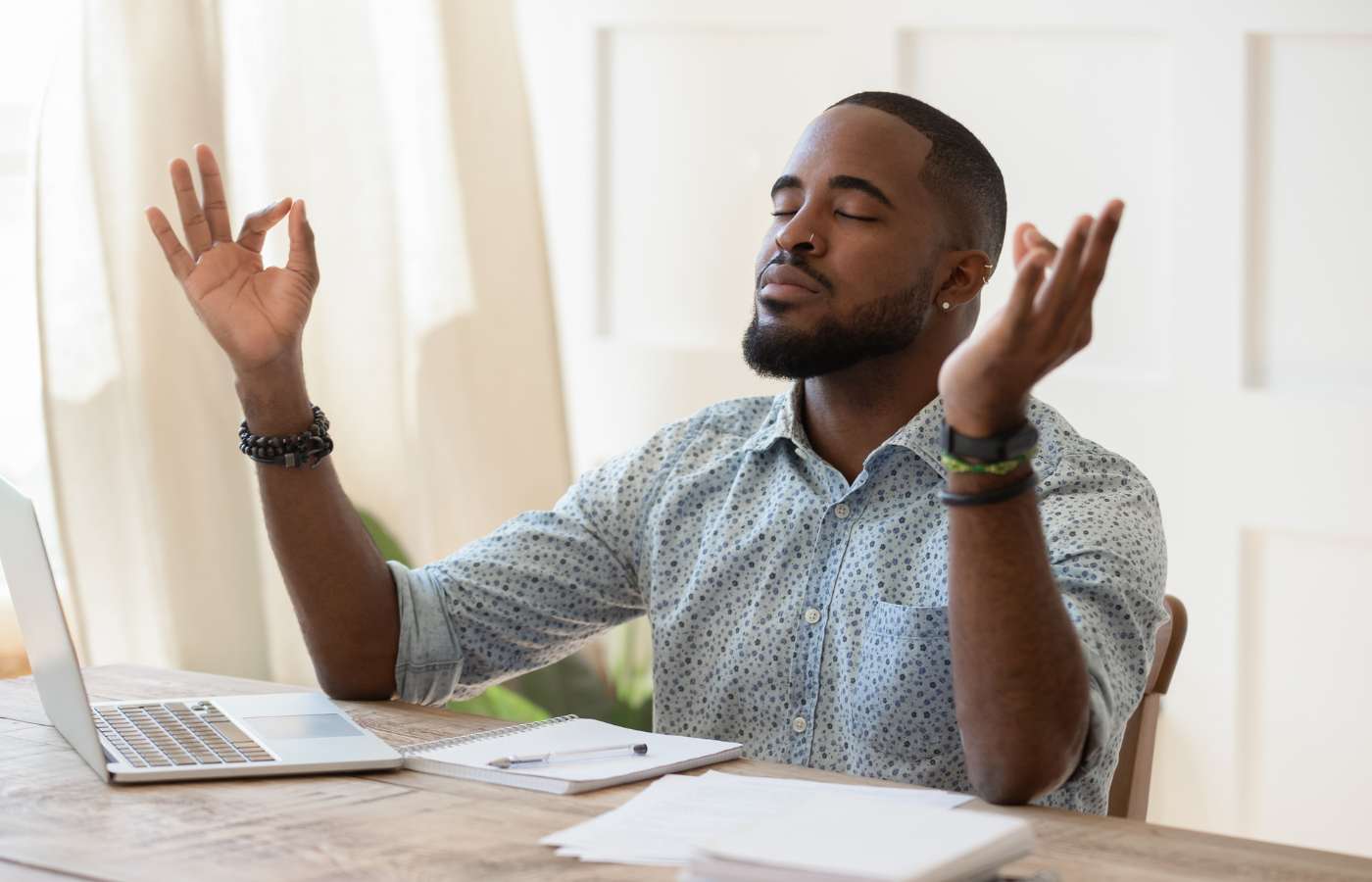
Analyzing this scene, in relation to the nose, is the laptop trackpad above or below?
below

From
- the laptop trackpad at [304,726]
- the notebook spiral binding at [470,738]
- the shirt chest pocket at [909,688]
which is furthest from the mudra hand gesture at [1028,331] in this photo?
the laptop trackpad at [304,726]

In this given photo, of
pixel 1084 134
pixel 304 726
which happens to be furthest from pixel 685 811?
pixel 1084 134

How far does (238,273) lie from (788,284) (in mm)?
546

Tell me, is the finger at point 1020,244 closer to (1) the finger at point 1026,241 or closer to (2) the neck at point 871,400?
(1) the finger at point 1026,241

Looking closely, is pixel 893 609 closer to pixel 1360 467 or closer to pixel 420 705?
pixel 420 705

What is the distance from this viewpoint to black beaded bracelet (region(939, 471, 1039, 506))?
95 cm

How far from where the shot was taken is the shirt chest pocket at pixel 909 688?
3.66ft

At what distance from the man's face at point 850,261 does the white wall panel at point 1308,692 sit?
83 centimetres

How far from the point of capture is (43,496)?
198 cm

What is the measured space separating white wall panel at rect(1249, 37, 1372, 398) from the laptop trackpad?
4.49 feet

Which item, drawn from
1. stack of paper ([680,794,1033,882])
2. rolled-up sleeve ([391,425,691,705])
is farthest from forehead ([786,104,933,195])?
stack of paper ([680,794,1033,882])

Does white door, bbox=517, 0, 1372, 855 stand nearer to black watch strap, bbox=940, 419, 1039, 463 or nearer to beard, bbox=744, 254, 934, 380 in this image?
beard, bbox=744, 254, 934, 380

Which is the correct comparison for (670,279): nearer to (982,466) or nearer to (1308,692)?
(1308,692)

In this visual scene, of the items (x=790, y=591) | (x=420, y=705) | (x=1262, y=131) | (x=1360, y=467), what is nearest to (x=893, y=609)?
(x=790, y=591)
